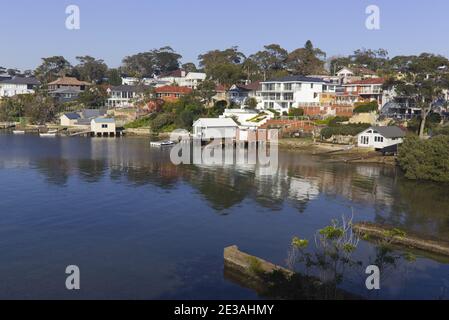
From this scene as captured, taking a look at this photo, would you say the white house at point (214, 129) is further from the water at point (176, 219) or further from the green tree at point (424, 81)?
the green tree at point (424, 81)

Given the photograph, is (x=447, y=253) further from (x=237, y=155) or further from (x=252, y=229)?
(x=237, y=155)

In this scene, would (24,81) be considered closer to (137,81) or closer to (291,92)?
(137,81)

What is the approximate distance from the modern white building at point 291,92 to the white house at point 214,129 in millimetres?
12326

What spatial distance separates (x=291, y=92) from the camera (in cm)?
7500

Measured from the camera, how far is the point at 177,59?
14638cm

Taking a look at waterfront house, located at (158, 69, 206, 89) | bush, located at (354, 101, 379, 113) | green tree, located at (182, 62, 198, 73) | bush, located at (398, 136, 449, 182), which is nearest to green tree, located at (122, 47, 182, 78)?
green tree, located at (182, 62, 198, 73)

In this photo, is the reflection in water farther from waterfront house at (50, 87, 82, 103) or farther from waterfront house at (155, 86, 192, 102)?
waterfront house at (50, 87, 82, 103)

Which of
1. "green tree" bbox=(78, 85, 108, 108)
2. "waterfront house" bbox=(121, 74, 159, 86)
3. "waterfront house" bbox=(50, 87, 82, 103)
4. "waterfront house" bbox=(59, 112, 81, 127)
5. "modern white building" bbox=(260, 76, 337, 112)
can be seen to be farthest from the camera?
"waterfront house" bbox=(121, 74, 159, 86)

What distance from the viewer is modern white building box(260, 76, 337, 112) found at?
7431 centimetres

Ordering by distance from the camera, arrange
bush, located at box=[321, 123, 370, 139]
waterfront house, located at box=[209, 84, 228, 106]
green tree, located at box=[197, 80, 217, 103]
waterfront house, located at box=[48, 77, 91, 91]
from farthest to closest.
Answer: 1. waterfront house, located at box=[48, 77, 91, 91]
2. waterfront house, located at box=[209, 84, 228, 106]
3. green tree, located at box=[197, 80, 217, 103]
4. bush, located at box=[321, 123, 370, 139]

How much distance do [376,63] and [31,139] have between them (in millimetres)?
89652

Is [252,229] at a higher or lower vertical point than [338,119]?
lower

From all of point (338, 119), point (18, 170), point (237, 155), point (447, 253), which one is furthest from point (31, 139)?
point (447, 253)

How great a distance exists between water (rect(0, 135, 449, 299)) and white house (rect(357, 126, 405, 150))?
761cm
